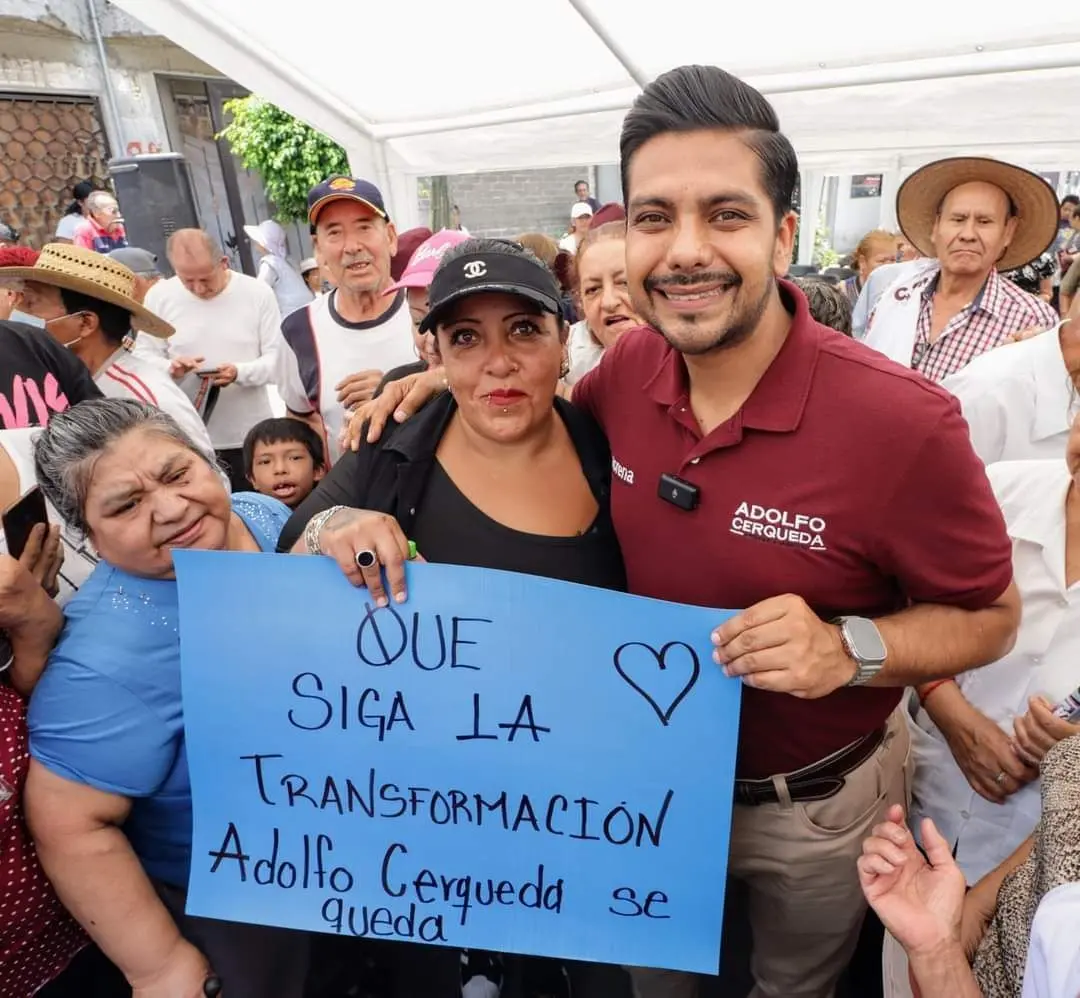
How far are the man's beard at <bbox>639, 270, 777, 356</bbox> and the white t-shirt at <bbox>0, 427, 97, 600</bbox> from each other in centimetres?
138

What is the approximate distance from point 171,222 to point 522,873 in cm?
875

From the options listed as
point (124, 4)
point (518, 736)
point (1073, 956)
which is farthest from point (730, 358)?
point (124, 4)

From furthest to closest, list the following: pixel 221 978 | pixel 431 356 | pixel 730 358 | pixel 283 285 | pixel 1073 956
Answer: pixel 283 285 → pixel 431 356 → pixel 221 978 → pixel 730 358 → pixel 1073 956

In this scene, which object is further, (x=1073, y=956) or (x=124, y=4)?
(x=124, y=4)

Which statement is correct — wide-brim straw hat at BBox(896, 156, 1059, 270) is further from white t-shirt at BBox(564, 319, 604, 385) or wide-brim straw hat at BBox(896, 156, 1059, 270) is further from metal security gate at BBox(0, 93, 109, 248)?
metal security gate at BBox(0, 93, 109, 248)

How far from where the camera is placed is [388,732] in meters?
1.37

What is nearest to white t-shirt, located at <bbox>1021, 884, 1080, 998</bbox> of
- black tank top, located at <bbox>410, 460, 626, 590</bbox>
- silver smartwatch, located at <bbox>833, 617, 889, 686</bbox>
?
silver smartwatch, located at <bbox>833, 617, 889, 686</bbox>

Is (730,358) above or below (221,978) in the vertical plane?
above

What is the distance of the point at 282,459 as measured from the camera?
3.07m

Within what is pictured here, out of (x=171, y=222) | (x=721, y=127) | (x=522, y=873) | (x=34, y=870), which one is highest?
(x=171, y=222)

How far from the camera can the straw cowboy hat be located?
8.43 ft

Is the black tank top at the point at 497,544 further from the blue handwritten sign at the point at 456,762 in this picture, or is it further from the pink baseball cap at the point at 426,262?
the pink baseball cap at the point at 426,262

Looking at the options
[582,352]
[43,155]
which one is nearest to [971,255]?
[582,352]

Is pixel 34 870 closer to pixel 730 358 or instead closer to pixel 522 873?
pixel 522 873
